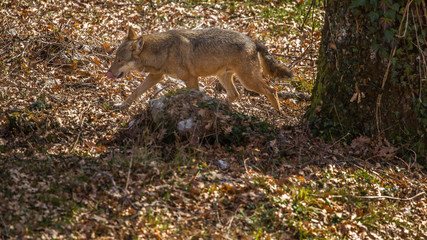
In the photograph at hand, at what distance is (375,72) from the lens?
7602 mm

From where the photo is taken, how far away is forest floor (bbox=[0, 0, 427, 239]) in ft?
18.0

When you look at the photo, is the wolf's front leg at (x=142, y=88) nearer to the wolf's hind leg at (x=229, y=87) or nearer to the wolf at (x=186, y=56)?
the wolf at (x=186, y=56)

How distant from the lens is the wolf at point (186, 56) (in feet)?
31.3

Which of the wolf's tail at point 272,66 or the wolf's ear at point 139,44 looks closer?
the wolf's ear at point 139,44

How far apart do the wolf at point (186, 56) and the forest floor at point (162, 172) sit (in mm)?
687

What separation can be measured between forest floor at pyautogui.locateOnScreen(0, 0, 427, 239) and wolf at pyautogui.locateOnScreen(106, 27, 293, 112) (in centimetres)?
69

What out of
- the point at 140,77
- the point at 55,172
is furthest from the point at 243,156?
the point at 140,77

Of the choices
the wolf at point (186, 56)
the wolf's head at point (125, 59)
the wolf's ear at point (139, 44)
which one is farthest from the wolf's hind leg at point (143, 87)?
the wolf's ear at point (139, 44)

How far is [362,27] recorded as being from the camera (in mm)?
7539

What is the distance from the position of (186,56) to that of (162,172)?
3.83 metres

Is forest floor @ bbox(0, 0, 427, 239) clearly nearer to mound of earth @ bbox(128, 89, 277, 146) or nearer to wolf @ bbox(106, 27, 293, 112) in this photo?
mound of earth @ bbox(128, 89, 277, 146)

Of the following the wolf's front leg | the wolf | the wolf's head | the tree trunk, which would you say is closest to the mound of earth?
the tree trunk

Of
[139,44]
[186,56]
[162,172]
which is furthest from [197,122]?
[139,44]

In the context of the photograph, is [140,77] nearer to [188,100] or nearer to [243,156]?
[188,100]
